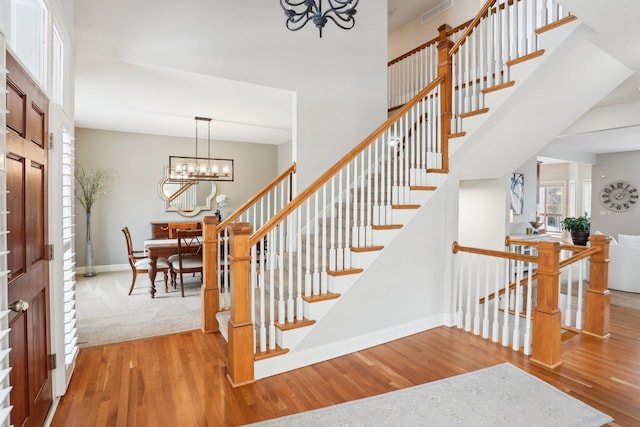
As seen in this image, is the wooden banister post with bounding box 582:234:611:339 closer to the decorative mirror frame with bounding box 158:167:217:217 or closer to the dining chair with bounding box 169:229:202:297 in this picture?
the dining chair with bounding box 169:229:202:297

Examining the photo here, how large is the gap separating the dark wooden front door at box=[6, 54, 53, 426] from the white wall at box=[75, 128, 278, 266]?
5.00 meters

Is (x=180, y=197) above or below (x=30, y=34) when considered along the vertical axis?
below

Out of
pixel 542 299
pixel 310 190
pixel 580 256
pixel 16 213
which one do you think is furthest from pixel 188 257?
pixel 580 256

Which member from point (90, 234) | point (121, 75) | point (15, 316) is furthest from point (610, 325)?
point (90, 234)

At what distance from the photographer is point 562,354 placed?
301 centimetres

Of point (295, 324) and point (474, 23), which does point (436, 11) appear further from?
point (295, 324)

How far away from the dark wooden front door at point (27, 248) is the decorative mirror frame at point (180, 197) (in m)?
5.12

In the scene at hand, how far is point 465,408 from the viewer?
224cm

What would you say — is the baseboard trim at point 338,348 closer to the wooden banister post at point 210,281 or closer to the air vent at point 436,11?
the wooden banister post at point 210,281

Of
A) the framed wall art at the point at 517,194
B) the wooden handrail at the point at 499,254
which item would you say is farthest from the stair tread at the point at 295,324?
the framed wall art at the point at 517,194

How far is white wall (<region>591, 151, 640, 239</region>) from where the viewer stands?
7906 mm

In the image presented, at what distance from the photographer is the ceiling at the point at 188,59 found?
10.1 ft

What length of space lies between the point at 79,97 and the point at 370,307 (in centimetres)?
462

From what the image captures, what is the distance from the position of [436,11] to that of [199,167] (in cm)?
565
